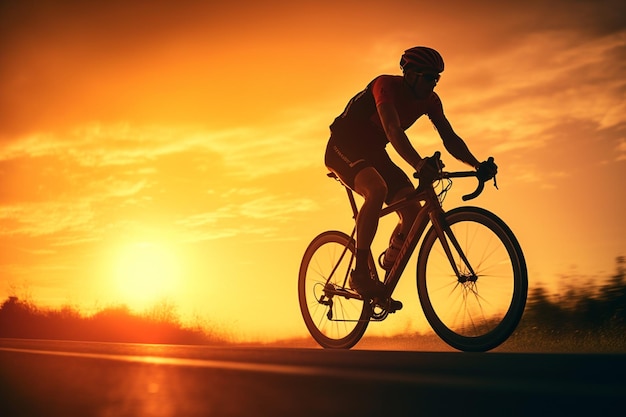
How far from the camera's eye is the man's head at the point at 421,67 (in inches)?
237

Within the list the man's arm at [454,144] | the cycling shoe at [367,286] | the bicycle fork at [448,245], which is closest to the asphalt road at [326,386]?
the bicycle fork at [448,245]

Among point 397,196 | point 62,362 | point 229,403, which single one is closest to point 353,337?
point 397,196

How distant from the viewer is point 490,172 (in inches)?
226

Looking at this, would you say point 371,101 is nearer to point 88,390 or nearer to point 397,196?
point 397,196

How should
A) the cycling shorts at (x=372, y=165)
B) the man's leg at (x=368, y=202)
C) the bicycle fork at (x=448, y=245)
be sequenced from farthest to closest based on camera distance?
the cycling shorts at (x=372, y=165)
the man's leg at (x=368, y=202)
the bicycle fork at (x=448, y=245)

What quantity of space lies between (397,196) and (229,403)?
525 cm

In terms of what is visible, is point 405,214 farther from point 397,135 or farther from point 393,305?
point 397,135

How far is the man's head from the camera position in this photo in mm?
6016

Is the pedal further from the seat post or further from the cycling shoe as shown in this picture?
the seat post

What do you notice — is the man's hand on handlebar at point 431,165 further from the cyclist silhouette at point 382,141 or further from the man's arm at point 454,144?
the man's arm at point 454,144

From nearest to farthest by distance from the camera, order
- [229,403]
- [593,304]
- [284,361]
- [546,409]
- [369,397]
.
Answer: [546,409]
[369,397]
[229,403]
[284,361]
[593,304]

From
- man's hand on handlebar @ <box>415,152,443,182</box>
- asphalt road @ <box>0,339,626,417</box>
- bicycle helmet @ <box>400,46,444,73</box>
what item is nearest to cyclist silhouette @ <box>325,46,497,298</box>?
bicycle helmet @ <box>400,46,444,73</box>

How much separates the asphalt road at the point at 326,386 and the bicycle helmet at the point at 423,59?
416cm

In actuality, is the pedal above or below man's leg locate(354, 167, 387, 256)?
below
